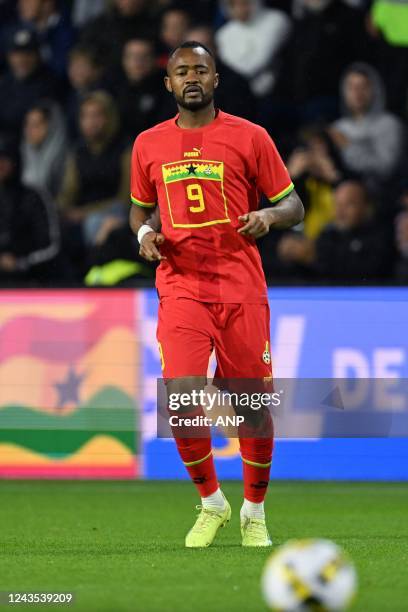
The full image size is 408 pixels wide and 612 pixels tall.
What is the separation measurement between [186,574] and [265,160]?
6.85ft

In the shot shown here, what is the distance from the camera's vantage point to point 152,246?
6789mm

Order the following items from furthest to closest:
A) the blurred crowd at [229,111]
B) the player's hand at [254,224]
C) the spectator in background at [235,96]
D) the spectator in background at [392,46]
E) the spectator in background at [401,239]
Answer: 1. the spectator in background at [392,46]
2. the spectator in background at [235,96]
3. the blurred crowd at [229,111]
4. the spectator in background at [401,239]
5. the player's hand at [254,224]

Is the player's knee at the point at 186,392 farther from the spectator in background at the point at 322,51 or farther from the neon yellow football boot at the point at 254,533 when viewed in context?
the spectator in background at the point at 322,51

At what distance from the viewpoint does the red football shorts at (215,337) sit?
6828mm

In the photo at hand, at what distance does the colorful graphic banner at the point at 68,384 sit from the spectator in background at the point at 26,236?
6.48 feet

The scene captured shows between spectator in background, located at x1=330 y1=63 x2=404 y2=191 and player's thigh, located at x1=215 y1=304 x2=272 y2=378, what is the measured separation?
18.8 ft

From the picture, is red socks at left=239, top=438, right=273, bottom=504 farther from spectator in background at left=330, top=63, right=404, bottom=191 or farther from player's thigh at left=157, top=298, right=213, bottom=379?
spectator in background at left=330, top=63, right=404, bottom=191

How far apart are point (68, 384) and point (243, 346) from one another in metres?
4.14

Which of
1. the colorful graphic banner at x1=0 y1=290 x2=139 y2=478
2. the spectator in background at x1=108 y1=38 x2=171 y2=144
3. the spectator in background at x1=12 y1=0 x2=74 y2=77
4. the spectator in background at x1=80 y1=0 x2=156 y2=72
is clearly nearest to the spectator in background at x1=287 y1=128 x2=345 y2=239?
the spectator in background at x1=108 y1=38 x2=171 y2=144

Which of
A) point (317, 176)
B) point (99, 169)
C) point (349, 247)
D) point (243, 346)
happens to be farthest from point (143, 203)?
point (99, 169)

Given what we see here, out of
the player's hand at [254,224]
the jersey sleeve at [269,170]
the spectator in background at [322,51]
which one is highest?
the spectator in background at [322,51]

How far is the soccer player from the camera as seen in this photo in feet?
22.5

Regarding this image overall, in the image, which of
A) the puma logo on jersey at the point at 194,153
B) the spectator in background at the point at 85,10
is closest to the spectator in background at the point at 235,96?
the spectator in background at the point at 85,10

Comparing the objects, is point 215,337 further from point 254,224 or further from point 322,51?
point 322,51
